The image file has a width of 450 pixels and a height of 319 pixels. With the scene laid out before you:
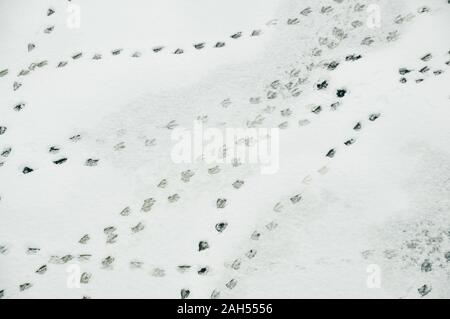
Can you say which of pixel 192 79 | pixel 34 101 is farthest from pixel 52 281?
pixel 192 79

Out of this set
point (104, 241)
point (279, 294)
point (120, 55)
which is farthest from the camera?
point (120, 55)

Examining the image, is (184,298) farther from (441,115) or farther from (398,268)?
(441,115)

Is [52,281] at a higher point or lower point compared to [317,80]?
lower

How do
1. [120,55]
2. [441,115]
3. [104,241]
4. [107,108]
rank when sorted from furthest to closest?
[120,55] → [107,108] → [441,115] → [104,241]

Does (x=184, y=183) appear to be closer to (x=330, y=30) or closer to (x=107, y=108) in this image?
(x=107, y=108)

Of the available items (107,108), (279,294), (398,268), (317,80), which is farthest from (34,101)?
(398,268)

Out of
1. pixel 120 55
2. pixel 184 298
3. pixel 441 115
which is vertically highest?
pixel 120 55

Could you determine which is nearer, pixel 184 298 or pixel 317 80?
pixel 184 298
